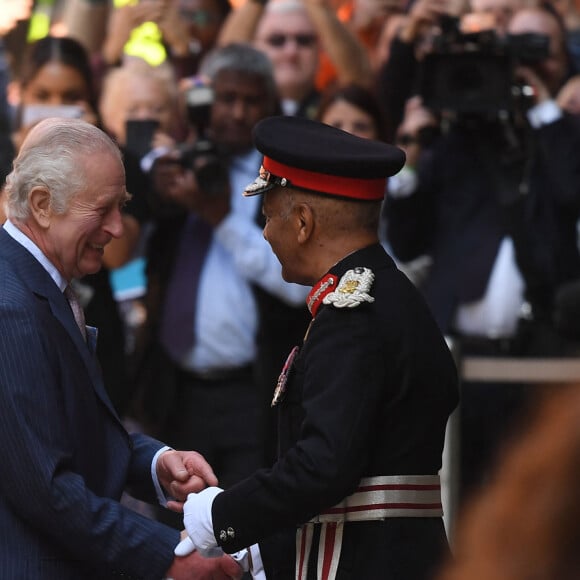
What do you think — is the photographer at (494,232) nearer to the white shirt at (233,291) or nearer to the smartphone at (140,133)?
the white shirt at (233,291)

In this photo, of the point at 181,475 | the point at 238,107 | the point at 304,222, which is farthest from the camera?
the point at 238,107

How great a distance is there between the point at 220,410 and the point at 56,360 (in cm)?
246

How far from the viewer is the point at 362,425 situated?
Answer: 2.61m

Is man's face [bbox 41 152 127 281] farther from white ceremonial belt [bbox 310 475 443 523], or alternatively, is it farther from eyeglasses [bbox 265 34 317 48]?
eyeglasses [bbox 265 34 317 48]

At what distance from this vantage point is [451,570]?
3.84 feet

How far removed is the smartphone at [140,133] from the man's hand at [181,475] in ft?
7.96

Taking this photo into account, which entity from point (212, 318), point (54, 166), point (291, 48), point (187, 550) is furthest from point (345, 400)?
point (291, 48)

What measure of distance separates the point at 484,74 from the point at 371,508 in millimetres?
3087

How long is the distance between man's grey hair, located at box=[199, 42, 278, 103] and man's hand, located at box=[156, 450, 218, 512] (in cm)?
269

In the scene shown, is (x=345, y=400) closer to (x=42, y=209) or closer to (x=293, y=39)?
(x=42, y=209)

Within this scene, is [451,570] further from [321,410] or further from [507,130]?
[507,130]

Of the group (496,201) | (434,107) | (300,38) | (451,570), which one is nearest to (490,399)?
(496,201)

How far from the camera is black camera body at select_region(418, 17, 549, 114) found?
215 inches

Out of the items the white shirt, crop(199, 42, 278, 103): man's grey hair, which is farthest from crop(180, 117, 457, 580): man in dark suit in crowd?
crop(199, 42, 278, 103): man's grey hair
